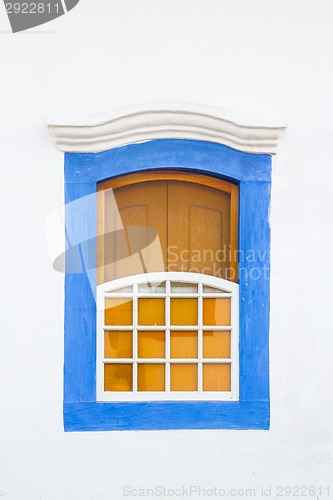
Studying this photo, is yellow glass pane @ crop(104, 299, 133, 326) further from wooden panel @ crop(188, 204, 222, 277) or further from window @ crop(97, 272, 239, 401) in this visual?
wooden panel @ crop(188, 204, 222, 277)

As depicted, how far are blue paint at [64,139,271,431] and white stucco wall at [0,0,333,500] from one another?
7 centimetres

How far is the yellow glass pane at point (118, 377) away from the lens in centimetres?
476

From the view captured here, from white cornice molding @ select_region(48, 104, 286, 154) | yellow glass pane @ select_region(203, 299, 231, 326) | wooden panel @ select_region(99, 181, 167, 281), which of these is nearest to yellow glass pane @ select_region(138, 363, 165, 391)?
yellow glass pane @ select_region(203, 299, 231, 326)

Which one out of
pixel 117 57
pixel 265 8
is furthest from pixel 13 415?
pixel 265 8

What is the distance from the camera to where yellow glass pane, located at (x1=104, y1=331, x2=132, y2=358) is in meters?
4.76

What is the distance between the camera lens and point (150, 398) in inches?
187

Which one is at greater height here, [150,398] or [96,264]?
[96,264]

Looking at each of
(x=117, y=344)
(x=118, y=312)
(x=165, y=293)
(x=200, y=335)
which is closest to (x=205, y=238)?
(x=165, y=293)

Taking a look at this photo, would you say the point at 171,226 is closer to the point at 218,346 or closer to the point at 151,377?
the point at 218,346

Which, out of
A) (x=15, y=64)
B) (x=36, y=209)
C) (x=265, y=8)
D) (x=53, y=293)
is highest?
(x=265, y=8)

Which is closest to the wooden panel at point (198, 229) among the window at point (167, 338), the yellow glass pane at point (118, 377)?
the window at point (167, 338)

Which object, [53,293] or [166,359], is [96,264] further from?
[166,359]

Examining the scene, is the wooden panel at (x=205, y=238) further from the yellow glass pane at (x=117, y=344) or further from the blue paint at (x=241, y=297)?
the yellow glass pane at (x=117, y=344)

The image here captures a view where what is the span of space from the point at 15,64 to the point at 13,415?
2.11m
